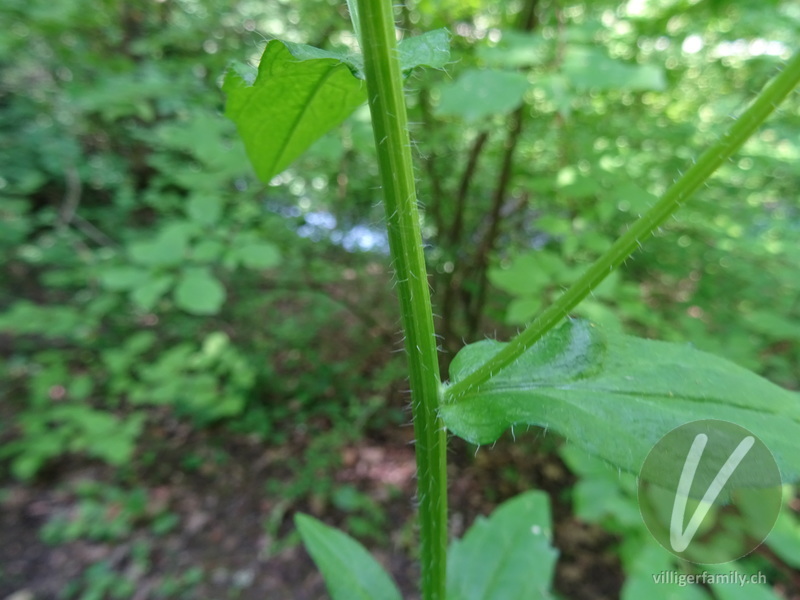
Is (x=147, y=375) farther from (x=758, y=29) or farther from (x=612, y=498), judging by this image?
(x=758, y=29)

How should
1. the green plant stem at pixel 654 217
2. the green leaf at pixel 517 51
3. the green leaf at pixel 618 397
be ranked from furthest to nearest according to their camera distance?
the green leaf at pixel 517 51 < the green leaf at pixel 618 397 < the green plant stem at pixel 654 217

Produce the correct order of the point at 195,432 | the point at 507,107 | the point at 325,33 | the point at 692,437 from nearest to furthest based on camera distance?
the point at 692,437 < the point at 507,107 < the point at 325,33 < the point at 195,432

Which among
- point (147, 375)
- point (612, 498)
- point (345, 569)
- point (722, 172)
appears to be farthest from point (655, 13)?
point (147, 375)

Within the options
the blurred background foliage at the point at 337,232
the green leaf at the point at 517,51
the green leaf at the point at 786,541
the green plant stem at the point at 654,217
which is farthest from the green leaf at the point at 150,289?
the green leaf at the point at 786,541

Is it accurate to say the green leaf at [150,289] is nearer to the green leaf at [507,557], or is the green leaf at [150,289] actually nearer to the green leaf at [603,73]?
the green leaf at [507,557]

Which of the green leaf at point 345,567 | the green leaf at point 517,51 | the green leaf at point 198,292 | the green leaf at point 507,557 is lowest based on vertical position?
the green leaf at point 507,557

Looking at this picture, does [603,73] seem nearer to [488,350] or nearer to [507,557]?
[488,350]

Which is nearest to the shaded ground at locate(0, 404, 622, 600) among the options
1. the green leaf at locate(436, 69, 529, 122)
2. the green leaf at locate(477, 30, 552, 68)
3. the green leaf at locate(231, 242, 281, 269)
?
the green leaf at locate(231, 242, 281, 269)
